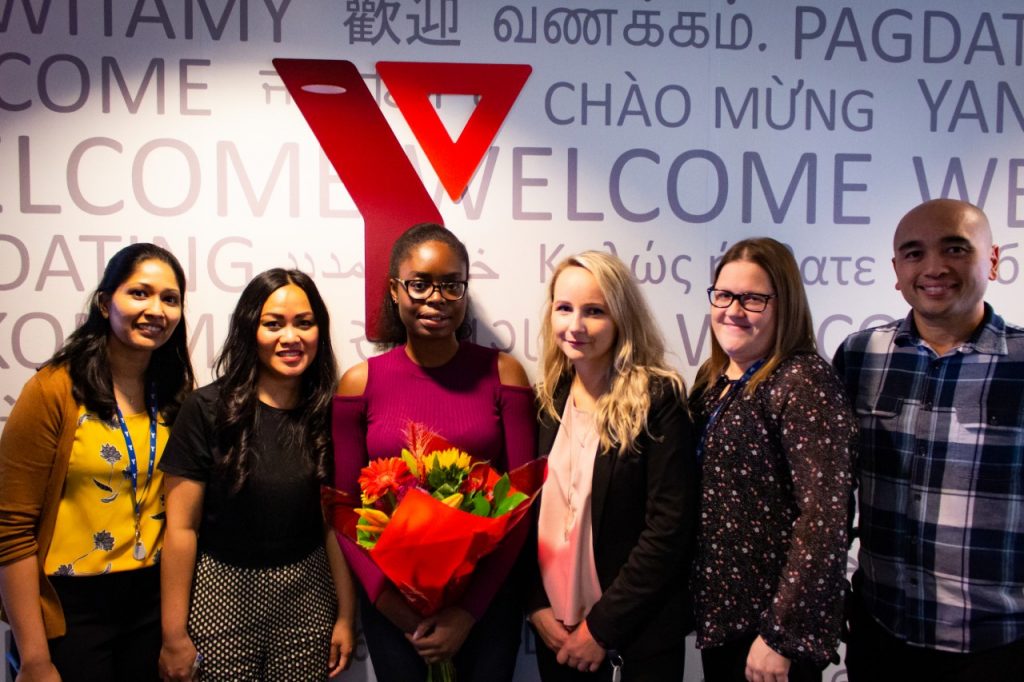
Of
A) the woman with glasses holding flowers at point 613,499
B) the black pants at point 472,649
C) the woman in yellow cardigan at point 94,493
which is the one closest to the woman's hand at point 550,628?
the woman with glasses holding flowers at point 613,499

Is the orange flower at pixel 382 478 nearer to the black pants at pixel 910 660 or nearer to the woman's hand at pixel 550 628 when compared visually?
the woman's hand at pixel 550 628

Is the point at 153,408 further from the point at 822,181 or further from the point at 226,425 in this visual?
the point at 822,181

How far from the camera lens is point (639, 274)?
2363 mm

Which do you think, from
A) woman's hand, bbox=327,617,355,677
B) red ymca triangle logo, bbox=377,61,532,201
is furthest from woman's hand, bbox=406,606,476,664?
red ymca triangle logo, bbox=377,61,532,201

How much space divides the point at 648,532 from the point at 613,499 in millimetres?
117

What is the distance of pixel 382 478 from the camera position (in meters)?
1.49

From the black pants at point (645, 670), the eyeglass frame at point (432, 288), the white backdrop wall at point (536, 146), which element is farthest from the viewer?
the white backdrop wall at point (536, 146)

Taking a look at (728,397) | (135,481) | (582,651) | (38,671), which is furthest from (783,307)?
(38,671)

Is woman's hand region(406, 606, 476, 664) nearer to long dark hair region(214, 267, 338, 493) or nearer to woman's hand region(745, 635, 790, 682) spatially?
long dark hair region(214, 267, 338, 493)

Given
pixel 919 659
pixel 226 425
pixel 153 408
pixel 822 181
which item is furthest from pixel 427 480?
pixel 822 181

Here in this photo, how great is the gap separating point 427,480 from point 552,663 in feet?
2.28

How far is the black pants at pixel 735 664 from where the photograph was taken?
1.57 meters

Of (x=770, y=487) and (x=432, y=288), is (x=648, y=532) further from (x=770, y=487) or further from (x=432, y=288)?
(x=432, y=288)

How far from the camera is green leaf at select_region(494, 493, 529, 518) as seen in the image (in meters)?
1.53
